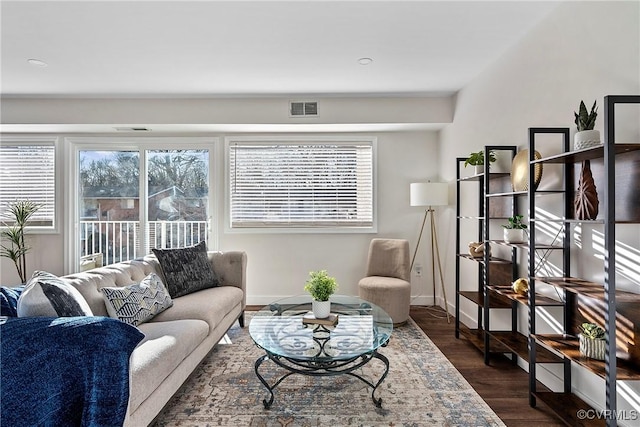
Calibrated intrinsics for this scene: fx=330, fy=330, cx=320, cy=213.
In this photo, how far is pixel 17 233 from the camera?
4152 millimetres

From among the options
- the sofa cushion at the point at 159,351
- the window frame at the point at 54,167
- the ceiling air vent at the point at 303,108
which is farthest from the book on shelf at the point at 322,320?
the window frame at the point at 54,167

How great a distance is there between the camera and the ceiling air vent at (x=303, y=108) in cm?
391

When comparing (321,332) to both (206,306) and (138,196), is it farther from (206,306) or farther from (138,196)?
(138,196)

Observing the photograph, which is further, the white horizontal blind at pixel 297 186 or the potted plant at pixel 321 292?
the white horizontal blind at pixel 297 186

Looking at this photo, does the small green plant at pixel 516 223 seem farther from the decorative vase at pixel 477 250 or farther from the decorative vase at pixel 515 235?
the decorative vase at pixel 477 250

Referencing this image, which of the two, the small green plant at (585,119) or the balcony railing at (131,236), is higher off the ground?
the small green plant at (585,119)

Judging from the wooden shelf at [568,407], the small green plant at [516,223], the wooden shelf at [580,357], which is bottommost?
the wooden shelf at [568,407]

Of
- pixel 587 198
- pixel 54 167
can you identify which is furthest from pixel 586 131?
pixel 54 167

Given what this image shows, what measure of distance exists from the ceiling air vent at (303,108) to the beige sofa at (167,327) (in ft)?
6.00

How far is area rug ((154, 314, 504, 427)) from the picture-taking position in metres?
1.93

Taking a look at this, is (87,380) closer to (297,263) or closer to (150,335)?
(150,335)

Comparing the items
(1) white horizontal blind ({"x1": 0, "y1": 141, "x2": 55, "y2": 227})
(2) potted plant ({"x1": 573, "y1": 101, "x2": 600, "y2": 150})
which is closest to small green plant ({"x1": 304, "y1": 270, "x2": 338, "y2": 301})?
(2) potted plant ({"x1": 573, "y1": 101, "x2": 600, "y2": 150})

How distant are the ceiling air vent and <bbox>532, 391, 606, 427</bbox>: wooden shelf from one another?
3313 mm

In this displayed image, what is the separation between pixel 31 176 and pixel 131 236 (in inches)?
60.8
